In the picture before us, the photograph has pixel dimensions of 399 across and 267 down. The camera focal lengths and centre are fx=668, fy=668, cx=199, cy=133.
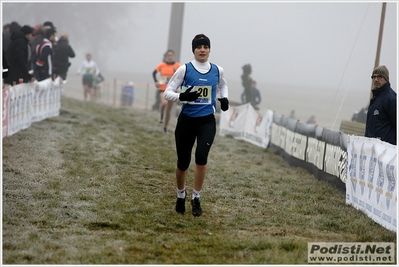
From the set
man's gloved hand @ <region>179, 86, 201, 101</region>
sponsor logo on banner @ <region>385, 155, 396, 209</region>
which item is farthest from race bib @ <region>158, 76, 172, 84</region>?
sponsor logo on banner @ <region>385, 155, 396, 209</region>

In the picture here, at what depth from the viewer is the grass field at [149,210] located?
5980 millimetres

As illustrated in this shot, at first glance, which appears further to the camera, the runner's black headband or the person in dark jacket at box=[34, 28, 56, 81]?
the person in dark jacket at box=[34, 28, 56, 81]

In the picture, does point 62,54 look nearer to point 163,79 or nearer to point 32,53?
point 32,53

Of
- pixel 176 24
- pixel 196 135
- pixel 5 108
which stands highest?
pixel 176 24

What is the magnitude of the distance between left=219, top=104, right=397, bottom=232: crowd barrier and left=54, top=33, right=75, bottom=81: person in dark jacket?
5.48 m

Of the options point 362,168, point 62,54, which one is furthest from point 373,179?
point 62,54

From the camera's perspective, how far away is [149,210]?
25.2 ft

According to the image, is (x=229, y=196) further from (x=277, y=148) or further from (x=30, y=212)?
(x=277, y=148)

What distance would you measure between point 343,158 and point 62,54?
10737 mm

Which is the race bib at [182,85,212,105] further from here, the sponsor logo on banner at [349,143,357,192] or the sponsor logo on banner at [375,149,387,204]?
the sponsor logo on banner at [349,143,357,192]

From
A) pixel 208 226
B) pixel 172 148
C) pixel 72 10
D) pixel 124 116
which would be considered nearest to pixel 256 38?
pixel 124 116

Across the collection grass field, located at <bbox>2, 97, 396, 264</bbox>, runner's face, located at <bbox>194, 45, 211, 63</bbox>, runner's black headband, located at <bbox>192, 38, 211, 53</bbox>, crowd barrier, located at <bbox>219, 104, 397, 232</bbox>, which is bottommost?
grass field, located at <bbox>2, 97, 396, 264</bbox>

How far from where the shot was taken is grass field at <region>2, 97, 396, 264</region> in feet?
19.6

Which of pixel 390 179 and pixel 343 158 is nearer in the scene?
pixel 390 179
